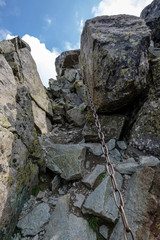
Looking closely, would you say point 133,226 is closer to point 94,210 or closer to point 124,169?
point 94,210

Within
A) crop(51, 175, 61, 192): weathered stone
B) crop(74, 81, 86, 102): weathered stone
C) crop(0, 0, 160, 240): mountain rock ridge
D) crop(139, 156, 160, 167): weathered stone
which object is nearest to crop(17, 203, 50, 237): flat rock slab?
crop(0, 0, 160, 240): mountain rock ridge

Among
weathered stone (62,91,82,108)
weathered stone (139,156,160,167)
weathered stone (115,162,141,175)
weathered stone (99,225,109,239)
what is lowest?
weathered stone (99,225,109,239)

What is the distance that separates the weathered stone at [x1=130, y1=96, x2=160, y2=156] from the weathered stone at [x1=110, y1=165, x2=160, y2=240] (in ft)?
5.12

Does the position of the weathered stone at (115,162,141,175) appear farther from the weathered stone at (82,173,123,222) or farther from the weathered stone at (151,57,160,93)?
the weathered stone at (151,57,160,93)

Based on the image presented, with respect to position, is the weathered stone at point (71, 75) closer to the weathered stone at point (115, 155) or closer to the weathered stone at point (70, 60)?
the weathered stone at point (70, 60)

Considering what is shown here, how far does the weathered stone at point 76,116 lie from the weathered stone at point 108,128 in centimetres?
253

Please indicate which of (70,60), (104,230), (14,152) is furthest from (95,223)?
(70,60)

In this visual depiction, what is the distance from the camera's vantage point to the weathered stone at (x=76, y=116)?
34.0ft

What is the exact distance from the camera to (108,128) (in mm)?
7141

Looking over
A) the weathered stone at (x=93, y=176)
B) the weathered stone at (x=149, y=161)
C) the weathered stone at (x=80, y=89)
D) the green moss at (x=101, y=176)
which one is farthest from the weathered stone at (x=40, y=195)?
the weathered stone at (x=80, y=89)

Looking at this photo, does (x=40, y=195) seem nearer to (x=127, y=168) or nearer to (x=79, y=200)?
(x=79, y=200)

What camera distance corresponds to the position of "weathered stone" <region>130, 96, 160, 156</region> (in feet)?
18.4

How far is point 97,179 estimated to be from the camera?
200 inches

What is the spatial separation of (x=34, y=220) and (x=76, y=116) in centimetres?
784
